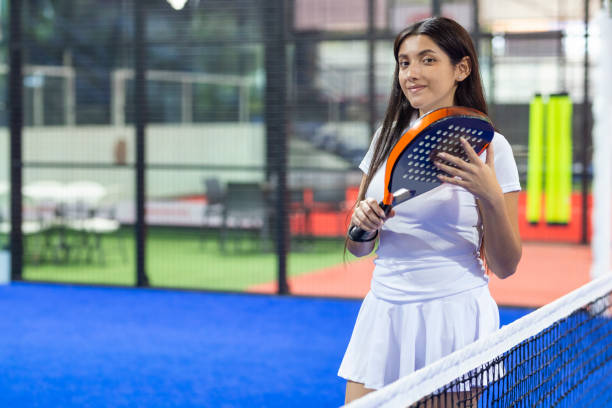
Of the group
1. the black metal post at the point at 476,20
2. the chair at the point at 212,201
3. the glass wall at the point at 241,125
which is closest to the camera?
the black metal post at the point at 476,20

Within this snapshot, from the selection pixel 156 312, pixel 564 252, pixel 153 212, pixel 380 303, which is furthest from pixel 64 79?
pixel 380 303

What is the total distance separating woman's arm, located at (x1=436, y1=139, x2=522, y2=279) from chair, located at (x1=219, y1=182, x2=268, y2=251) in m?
6.46

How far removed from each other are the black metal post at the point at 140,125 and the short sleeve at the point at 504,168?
6339 mm

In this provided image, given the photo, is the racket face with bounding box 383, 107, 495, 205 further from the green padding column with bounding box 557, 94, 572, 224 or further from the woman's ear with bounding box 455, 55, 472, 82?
the green padding column with bounding box 557, 94, 572, 224

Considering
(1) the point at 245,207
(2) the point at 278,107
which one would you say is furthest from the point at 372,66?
(1) the point at 245,207

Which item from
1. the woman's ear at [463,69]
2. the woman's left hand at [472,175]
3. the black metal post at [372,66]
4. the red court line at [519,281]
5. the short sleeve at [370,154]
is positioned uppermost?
the black metal post at [372,66]

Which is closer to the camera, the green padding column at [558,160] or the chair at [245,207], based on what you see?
the green padding column at [558,160]

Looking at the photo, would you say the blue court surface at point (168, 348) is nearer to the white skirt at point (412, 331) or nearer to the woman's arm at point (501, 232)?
the white skirt at point (412, 331)

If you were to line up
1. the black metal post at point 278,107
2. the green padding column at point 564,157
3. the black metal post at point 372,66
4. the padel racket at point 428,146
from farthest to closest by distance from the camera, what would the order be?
1. the black metal post at point 278,107
2. the black metal post at point 372,66
3. the green padding column at point 564,157
4. the padel racket at point 428,146

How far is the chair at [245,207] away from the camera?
840 cm

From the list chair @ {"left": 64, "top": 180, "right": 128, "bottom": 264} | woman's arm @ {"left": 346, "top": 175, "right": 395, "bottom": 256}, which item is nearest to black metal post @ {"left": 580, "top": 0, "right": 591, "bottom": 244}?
chair @ {"left": 64, "top": 180, "right": 128, "bottom": 264}

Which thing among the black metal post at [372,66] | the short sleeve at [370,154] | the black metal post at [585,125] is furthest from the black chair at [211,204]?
the short sleeve at [370,154]

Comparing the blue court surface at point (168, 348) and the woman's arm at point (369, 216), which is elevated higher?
the woman's arm at point (369, 216)

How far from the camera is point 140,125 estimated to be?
8.00 meters
